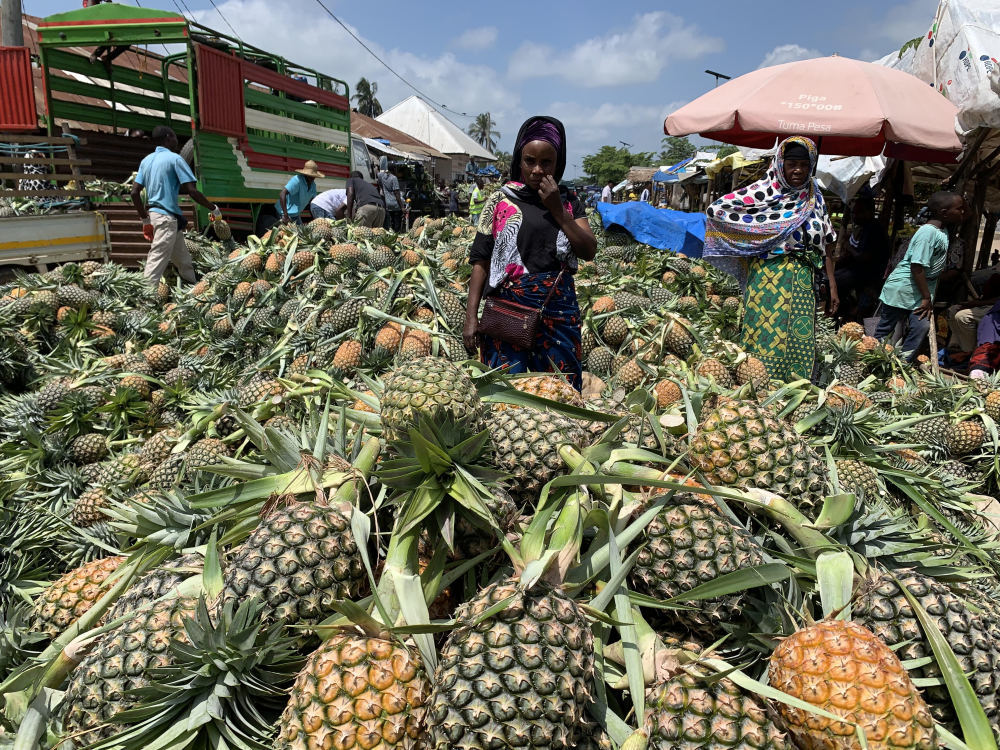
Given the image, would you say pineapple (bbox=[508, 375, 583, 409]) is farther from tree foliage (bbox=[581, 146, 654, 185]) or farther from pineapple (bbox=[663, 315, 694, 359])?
tree foliage (bbox=[581, 146, 654, 185])

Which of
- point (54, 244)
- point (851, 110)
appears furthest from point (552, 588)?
point (54, 244)

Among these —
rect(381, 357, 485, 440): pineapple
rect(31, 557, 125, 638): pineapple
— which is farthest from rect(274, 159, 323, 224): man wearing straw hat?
rect(381, 357, 485, 440): pineapple

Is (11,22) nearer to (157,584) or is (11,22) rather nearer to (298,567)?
(157,584)

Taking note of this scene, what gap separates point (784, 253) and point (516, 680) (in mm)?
3981

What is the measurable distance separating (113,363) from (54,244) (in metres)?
4.34

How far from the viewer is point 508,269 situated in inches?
Answer: 128

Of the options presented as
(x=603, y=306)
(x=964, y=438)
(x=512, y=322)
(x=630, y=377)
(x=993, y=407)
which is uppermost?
(x=512, y=322)

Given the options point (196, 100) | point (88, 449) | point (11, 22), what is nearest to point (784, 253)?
point (88, 449)

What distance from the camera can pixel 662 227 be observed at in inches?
375

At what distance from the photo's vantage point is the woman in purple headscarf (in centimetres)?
308

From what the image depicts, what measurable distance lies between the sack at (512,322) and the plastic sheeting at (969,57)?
5.41m

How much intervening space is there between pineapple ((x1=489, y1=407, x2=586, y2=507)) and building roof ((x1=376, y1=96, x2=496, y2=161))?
44433 mm

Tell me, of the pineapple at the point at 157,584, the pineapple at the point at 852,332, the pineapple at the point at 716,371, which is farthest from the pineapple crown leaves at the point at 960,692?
the pineapple at the point at 852,332

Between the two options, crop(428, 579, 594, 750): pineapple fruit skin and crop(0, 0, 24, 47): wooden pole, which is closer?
crop(428, 579, 594, 750): pineapple fruit skin
